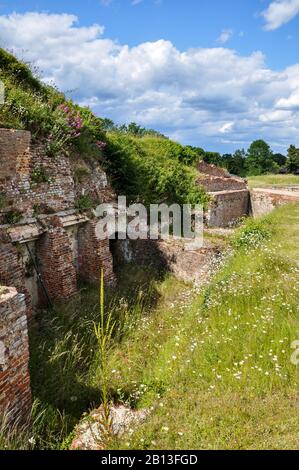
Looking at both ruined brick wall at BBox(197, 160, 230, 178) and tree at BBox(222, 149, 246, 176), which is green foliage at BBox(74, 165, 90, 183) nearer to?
ruined brick wall at BBox(197, 160, 230, 178)

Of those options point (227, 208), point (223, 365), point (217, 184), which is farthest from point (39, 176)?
point (217, 184)

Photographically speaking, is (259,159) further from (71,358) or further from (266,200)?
(71,358)

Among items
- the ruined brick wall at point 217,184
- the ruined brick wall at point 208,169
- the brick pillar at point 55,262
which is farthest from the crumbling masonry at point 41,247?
the ruined brick wall at point 208,169

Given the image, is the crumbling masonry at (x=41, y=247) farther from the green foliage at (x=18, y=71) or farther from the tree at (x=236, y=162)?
the tree at (x=236, y=162)

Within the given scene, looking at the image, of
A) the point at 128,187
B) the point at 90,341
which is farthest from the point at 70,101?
the point at 90,341

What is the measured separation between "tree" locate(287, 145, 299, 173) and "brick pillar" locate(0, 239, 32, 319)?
51.4 metres

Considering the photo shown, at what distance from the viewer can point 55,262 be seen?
930 cm

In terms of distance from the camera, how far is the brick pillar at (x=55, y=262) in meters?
9.26

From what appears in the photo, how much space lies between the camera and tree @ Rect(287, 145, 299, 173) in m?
52.8

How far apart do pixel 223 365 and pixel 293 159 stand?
53012 mm

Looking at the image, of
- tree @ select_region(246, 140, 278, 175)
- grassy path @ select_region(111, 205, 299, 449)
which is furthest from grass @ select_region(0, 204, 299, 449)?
tree @ select_region(246, 140, 278, 175)

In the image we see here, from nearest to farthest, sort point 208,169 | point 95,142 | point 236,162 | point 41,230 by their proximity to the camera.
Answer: point 41,230 < point 95,142 < point 208,169 < point 236,162
